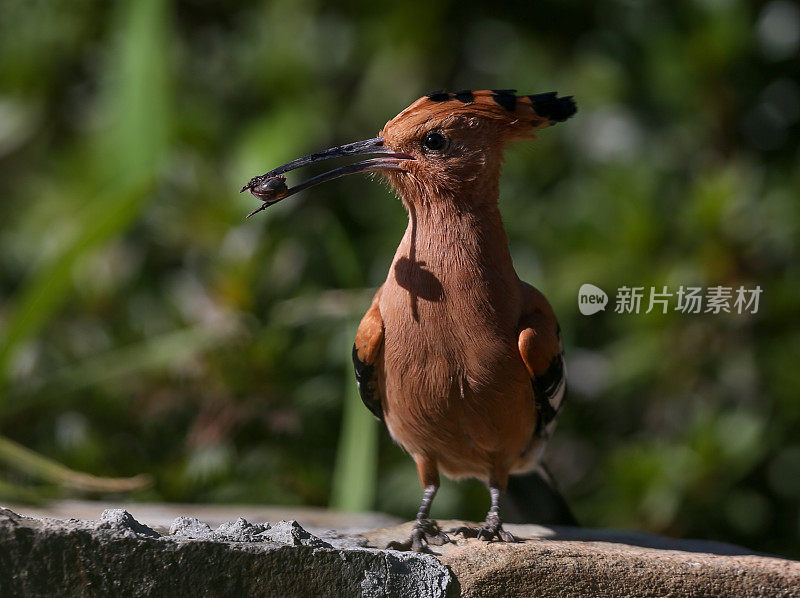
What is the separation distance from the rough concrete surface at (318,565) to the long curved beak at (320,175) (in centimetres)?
81

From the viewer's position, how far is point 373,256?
5.48 meters

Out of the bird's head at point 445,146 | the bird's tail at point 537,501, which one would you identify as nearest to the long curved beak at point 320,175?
the bird's head at point 445,146

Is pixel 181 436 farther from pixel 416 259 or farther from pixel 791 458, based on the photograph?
pixel 791 458

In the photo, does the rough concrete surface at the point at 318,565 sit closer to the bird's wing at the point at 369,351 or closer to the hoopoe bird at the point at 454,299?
the hoopoe bird at the point at 454,299

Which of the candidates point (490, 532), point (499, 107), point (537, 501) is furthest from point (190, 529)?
point (537, 501)

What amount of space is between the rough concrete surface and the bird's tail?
2.42 ft

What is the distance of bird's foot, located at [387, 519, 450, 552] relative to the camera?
2582 millimetres

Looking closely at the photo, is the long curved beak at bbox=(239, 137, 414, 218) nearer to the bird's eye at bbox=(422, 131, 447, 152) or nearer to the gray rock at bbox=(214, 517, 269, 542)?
the bird's eye at bbox=(422, 131, 447, 152)

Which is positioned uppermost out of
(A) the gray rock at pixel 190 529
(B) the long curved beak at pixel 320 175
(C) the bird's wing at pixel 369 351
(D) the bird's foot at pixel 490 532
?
(B) the long curved beak at pixel 320 175

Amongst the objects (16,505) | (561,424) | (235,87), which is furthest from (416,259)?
(235,87)

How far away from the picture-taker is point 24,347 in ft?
15.5

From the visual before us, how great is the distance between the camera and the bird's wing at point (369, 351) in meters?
2.71

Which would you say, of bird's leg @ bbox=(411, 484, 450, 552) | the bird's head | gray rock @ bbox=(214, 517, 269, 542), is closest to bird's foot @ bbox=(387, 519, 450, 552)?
bird's leg @ bbox=(411, 484, 450, 552)

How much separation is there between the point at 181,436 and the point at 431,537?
2.30 metres
